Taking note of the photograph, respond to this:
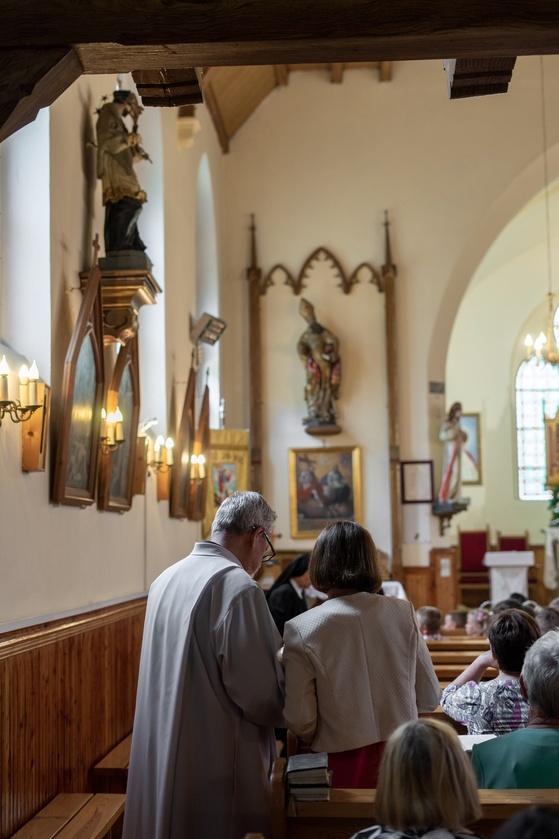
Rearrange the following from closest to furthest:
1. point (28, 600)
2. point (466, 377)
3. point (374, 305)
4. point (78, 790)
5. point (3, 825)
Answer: point (3, 825) → point (28, 600) → point (78, 790) → point (374, 305) → point (466, 377)

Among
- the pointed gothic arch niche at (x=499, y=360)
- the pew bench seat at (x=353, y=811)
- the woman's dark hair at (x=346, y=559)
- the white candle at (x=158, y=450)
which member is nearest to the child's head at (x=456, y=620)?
the white candle at (x=158, y=450)

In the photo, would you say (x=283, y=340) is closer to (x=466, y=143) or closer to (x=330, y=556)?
(x=466, y=143)

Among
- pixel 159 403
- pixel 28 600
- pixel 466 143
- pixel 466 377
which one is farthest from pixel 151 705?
pixel 466 377

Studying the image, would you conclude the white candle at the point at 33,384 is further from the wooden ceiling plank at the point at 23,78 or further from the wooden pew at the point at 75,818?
the wooden pew at the point at 75,818

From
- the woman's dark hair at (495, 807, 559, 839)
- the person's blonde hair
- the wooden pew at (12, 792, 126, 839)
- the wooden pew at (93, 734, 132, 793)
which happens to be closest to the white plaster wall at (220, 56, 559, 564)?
the wooden pew at (93, 734, 132, 793)

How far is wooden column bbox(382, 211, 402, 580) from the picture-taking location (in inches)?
551

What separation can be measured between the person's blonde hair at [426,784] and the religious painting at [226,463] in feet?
30.1

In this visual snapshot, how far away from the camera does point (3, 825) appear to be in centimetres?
432

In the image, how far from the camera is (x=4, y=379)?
448 centimetres

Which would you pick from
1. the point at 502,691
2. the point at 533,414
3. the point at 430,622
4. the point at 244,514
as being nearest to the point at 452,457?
the point at 430,622

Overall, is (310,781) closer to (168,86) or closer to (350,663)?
(350,663)

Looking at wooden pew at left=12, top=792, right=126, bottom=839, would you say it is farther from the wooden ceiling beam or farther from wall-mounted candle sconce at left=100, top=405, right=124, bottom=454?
the wooden ceiling beam

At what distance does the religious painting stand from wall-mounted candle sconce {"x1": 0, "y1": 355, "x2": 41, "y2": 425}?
21.1ft

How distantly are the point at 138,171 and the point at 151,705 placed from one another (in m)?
6.52
